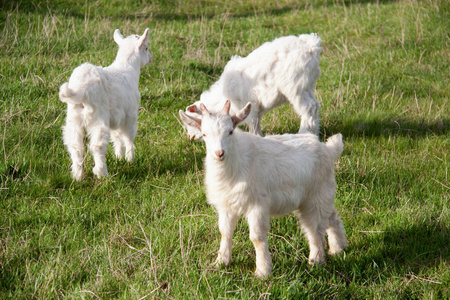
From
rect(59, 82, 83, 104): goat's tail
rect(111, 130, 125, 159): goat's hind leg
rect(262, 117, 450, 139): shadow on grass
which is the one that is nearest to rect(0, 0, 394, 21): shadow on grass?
rect(262, 117, 450, 139): shadow on grass

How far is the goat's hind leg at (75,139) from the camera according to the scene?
4.80 meters

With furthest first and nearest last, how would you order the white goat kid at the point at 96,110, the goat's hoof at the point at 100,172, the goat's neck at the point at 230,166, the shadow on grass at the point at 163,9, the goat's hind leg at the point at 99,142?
the shadow on grass at the point at 163,9
the goat's hoof at the point at 100,172
the goat's hind leg at the point at 99,142
the white goat kid at the point at 96,110
the goat's neck at the point at 230,166

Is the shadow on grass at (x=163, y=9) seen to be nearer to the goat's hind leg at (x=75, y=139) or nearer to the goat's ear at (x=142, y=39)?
the goat's ear at (x=142, y=39)

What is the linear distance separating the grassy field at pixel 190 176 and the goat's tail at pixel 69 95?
77 centimetres

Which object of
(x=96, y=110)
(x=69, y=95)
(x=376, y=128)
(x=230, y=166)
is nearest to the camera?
(x=230, y=166)

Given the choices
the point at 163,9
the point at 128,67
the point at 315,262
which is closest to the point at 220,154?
the point at 315,262

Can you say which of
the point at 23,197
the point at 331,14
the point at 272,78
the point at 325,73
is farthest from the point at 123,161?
the point at 331,14

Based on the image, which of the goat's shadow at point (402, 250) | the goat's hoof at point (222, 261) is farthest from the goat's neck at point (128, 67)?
the goat's shadow at point (402, 250)

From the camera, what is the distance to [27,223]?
4215mm

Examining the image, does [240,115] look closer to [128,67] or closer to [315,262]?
[315,262]

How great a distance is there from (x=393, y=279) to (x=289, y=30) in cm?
681

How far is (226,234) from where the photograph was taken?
373cm

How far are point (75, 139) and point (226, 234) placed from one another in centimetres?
194

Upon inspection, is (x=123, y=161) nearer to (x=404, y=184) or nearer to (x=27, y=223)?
(x=27, y=223)
